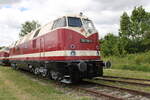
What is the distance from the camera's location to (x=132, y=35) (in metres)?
39.6

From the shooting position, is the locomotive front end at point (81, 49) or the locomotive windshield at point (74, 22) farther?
the locomotive windshield at point (74, 22)

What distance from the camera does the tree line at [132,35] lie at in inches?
1484

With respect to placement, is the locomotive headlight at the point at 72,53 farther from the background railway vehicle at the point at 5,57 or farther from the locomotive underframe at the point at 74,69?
the background railway vehicle at the point at 5,57

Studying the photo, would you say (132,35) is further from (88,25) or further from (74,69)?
(74,69)

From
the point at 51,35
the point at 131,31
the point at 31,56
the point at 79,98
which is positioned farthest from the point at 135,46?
the point at 79,98

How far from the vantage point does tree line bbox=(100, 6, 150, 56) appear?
1484 inches

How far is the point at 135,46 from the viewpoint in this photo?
39875 mm

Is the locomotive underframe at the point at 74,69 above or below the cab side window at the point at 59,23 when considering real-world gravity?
below

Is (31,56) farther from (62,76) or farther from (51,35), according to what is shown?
(62,76)

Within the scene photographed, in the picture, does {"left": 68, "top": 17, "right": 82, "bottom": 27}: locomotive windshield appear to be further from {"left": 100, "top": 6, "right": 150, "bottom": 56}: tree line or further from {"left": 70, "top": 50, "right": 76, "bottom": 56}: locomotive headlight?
{"left": 100, "top": 6, "right": 150, "bottom": 56}: tree line

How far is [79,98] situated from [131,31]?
3292 cm

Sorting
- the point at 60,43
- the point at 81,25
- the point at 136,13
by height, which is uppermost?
the point at 136,13

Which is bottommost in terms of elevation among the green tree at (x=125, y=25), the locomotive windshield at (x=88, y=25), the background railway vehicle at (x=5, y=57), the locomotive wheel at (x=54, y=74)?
the locomotive wheel at (x=54, y=74)

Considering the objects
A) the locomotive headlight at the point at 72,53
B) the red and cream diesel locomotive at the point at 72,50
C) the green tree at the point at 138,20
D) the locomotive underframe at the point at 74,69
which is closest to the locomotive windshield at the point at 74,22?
the red and cream diesel locomotive at the point at 72,50
